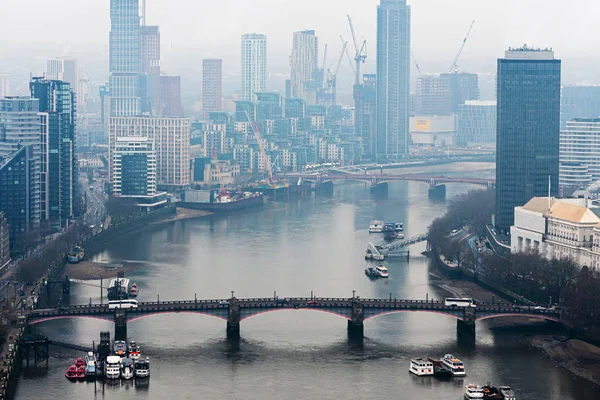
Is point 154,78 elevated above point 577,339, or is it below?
above

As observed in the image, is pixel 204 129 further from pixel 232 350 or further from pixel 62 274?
pixel 232 350

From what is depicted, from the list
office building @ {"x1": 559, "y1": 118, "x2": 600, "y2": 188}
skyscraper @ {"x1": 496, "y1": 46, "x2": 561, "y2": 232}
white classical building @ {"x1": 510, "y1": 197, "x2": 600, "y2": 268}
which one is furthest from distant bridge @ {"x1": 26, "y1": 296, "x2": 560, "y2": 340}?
office building @ {"x1": 559, "y1": 118, "x2": 600, "y2": 188}

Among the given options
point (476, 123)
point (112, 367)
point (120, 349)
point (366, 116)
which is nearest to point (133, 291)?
point (120, 349)

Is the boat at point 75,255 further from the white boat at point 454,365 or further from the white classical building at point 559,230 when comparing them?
the white boat at point 454,365

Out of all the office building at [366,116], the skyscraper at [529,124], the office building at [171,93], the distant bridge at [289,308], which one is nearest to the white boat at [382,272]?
the skyscraper at [529,124]

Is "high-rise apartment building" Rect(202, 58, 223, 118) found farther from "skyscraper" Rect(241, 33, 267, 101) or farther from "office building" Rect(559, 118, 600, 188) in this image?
"office building" Rect(559, 118, 600, 188)

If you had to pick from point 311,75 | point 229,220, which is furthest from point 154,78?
point 229,220
